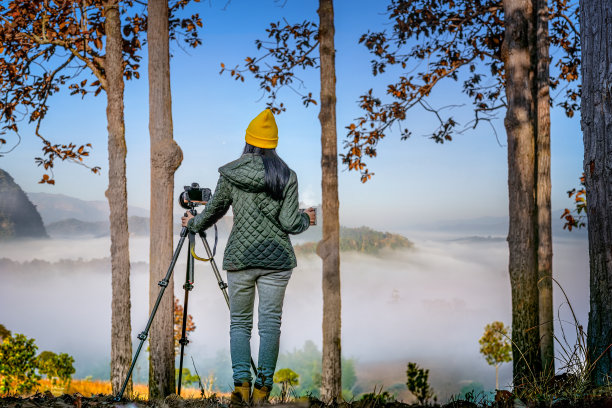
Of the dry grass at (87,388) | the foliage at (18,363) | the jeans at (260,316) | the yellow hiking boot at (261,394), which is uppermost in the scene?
the jeans at (260,316)

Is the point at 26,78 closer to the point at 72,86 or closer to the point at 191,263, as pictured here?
the point at 72,86

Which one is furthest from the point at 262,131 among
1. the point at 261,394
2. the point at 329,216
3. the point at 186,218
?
the point at 329,216

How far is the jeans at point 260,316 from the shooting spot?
4.26m

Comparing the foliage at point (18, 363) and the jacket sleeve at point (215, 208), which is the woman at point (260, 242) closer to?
the jacket sleeve at point (215, 208)

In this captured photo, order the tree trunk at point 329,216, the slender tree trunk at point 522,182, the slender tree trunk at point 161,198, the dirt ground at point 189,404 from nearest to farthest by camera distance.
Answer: the dirt ground at point 189,404, the slender tree trunk at point 161,198, the slender tree trunk at point 522,182, the tree trunk at point 329,216

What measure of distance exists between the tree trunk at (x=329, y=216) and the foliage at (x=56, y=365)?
12.6 ft

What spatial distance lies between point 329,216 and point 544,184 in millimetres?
3090

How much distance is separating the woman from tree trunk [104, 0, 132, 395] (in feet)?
12.0

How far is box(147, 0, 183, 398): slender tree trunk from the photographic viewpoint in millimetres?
6574

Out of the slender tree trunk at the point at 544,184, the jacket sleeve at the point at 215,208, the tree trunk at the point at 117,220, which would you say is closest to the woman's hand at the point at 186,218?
the jacket sleeve at the point at 215,208

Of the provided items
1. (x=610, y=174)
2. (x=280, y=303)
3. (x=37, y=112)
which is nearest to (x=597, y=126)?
(x=610, y=174)

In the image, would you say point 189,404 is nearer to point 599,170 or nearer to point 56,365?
point 599,170

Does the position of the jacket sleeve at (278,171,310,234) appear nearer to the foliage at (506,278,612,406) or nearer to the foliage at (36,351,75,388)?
the foliage at (506,278,612,406)

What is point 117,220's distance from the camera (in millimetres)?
7527
